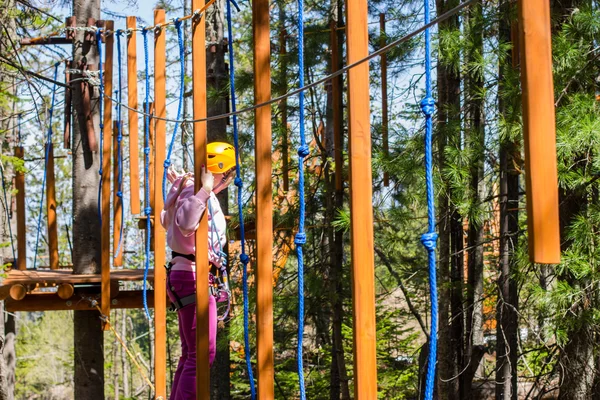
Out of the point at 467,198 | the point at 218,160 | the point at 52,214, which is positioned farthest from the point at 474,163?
the point at 52,214

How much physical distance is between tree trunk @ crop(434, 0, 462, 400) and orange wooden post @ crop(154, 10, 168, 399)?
1952mm

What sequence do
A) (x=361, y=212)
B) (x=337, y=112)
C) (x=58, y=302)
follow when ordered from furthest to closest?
(x=58, y=302), (x=337, y=112), (x=361, y=212)

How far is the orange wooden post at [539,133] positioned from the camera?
1925 millimetres

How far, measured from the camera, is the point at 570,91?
4723mm

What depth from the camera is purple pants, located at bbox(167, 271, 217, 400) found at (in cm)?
400

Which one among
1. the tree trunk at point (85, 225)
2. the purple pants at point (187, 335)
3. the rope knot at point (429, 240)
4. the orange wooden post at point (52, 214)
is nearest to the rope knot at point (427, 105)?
the rope knot at point (429, 240)

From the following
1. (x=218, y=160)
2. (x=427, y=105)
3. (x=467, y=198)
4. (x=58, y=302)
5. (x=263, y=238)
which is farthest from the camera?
(x=58, y=302)

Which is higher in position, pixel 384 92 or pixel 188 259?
pixel 384 92

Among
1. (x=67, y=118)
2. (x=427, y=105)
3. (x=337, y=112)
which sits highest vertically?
(x=67, y=118)

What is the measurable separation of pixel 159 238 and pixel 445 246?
2336 millimetres

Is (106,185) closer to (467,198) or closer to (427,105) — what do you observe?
(467,198)

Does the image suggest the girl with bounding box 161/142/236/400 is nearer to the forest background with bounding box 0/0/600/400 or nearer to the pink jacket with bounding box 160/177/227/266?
the pink jacket with bounding box 160/177/227/266

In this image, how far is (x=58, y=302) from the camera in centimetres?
718

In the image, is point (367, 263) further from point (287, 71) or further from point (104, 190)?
point (287, 71)
